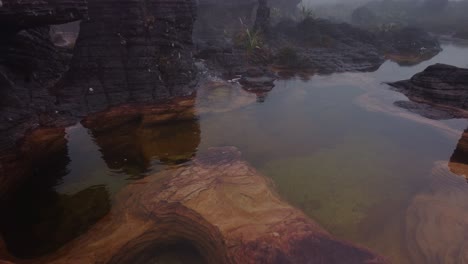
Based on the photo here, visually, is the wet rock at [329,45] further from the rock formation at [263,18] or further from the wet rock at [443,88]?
the wet rock at [443,88]

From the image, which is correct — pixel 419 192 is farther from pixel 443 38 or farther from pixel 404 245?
pixel 443 38

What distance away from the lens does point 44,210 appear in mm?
6180

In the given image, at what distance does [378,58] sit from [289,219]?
20645 millimetres

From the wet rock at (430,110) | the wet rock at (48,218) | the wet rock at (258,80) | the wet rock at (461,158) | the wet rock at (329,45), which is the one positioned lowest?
the wet rock at (48,218)

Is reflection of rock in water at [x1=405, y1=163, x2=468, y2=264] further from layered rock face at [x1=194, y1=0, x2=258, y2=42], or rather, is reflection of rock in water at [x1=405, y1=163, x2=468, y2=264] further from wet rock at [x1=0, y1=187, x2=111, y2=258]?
layered rock face at [x1=194, y1=0, x2=258, y2=42]

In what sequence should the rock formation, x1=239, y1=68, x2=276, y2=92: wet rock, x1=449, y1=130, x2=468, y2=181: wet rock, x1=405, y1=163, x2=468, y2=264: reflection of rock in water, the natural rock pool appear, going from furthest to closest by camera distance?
A: the rock formation < x1=239, y1=68, x2=276, y2=92: wet rock < x1=449, y1=130, x2=468, y2=181: wet rock < the natural rock pool < x1=405, y1=163, x2=468, y2=264: reflection of rock in water

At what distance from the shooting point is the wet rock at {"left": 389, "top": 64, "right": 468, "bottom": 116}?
1280cm

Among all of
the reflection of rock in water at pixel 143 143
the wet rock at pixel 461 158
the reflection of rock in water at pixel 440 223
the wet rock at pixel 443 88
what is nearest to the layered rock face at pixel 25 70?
the reflection of rock in water at pixel 143 143

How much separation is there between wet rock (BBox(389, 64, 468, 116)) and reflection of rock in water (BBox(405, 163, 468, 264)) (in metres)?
6.49

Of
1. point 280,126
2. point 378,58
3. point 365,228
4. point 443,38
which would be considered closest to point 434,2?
point 443,38

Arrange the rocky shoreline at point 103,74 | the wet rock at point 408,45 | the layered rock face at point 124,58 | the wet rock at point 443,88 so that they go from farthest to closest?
the wet rock at point 408,45
the wet rock at point 443,88
the layered rock face at point 124,58
the rocky shoreline at point 103,74

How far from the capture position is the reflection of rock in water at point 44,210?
5.42 metres

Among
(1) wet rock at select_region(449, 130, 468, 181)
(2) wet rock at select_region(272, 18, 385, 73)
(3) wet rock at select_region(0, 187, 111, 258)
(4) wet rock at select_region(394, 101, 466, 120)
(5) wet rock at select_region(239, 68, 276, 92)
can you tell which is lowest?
(3) wet rock at select_region(0, 187, 111, 258)

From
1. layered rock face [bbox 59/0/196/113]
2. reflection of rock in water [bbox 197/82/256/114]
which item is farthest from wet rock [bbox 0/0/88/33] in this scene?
reflection of rock in water [bbox 197/82/256/114]
